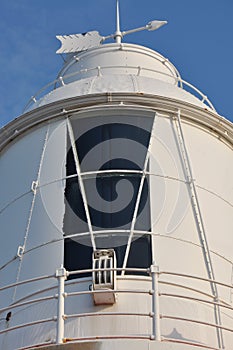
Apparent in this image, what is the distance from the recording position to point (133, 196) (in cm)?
976

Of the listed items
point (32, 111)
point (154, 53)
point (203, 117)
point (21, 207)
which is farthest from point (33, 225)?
point (154, 53)

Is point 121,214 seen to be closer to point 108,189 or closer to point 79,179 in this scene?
point 108,189

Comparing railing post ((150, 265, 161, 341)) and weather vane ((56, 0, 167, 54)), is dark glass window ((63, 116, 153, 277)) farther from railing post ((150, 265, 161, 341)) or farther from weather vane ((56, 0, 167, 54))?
weather vane ((56, 0, 167, 54))

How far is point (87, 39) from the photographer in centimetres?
1342

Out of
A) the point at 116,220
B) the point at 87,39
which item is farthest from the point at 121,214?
the point at 87,39

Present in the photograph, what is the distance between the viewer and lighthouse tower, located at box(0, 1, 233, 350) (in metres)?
8.52

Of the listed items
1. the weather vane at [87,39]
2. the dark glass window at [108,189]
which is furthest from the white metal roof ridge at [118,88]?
the weather vane at [87,39]

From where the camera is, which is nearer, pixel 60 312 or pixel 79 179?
pixel 60 312

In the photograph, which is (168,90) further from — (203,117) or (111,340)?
(111,340)

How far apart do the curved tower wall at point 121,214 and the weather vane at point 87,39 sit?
185 cm

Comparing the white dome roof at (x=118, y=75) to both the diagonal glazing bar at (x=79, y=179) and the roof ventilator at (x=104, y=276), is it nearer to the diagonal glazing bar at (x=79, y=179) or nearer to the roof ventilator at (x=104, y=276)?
the diagonal glazing bar at (x=79, y=179)

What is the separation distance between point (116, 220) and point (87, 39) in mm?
4831

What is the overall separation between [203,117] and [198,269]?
253 centimetres

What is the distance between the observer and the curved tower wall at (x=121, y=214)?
8.66m
